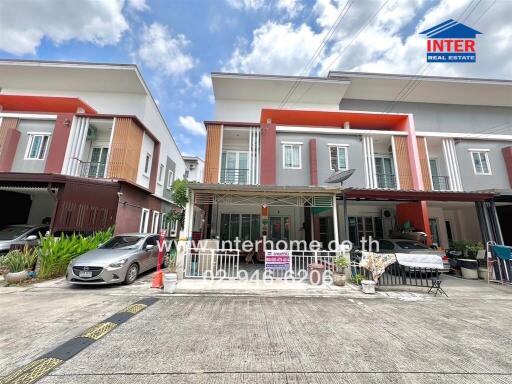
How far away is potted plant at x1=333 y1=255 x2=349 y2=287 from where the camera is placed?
6.70m

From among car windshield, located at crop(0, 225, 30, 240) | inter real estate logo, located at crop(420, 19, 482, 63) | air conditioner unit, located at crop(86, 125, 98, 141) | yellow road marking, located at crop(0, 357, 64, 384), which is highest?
inter real estate logo, located at crop(420, 19, 482, 63)

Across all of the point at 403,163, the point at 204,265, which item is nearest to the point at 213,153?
the point at 204,265

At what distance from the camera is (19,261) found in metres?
6.73

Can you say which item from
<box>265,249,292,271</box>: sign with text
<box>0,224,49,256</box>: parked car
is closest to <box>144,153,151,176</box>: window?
<box>0,224,49,256</box>: parked car

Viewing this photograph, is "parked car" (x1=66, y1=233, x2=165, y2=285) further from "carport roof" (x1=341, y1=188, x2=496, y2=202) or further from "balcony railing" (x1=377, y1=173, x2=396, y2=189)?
"balcony railing" (x1=377, y1=173, x2=396, y2=189)

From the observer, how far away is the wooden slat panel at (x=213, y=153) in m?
12.0

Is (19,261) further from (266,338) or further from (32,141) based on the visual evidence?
(32,141)

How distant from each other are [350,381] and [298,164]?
10.9 meters

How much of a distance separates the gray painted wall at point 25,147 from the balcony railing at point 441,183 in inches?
906

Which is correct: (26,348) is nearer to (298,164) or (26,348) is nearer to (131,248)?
(131,248)

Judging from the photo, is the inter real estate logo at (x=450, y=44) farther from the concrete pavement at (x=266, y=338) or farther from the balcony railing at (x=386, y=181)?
the concrete pavement at (x=266, y=338)

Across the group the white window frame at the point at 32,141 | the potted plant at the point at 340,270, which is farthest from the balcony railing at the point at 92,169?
the potted plant at the point at 340,270

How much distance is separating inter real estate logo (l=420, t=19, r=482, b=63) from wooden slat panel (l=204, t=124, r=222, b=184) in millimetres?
10176

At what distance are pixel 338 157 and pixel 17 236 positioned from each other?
50.9 ft
